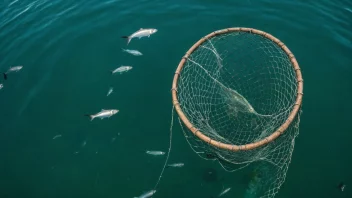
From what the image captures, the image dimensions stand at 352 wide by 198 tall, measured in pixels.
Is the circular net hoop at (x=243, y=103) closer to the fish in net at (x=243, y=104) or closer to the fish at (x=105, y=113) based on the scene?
the fish in net at (x=243, y=104)

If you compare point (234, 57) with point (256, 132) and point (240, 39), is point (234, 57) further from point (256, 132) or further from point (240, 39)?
point (256, 132)

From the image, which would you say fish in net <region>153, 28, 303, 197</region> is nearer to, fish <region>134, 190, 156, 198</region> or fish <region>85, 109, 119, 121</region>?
fish <region>134, 190, 156, 198</region>

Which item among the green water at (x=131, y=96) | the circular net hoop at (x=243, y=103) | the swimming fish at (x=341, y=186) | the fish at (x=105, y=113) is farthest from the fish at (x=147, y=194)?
the swimming fish at (x=341, y=186)

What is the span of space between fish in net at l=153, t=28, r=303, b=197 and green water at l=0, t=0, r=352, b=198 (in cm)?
45

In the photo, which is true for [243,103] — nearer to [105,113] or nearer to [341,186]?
[341,186]

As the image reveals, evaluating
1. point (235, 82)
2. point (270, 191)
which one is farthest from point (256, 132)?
point (235, 82)

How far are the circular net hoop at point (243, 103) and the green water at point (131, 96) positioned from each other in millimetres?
485

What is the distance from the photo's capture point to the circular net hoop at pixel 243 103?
5715mm

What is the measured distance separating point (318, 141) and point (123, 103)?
5937 millimetres

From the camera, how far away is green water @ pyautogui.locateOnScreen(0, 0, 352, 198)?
6.64 meters

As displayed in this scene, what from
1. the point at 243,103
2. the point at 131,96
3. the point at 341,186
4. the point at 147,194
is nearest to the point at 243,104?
the point at 243,103

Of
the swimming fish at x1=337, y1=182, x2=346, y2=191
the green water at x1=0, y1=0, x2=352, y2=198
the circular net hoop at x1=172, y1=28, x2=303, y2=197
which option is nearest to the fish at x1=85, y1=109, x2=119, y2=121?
the green water at x1=0, y1=0, x2=352, y2=198

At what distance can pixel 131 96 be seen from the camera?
8312 mm

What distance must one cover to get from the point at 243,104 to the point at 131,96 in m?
3.76
